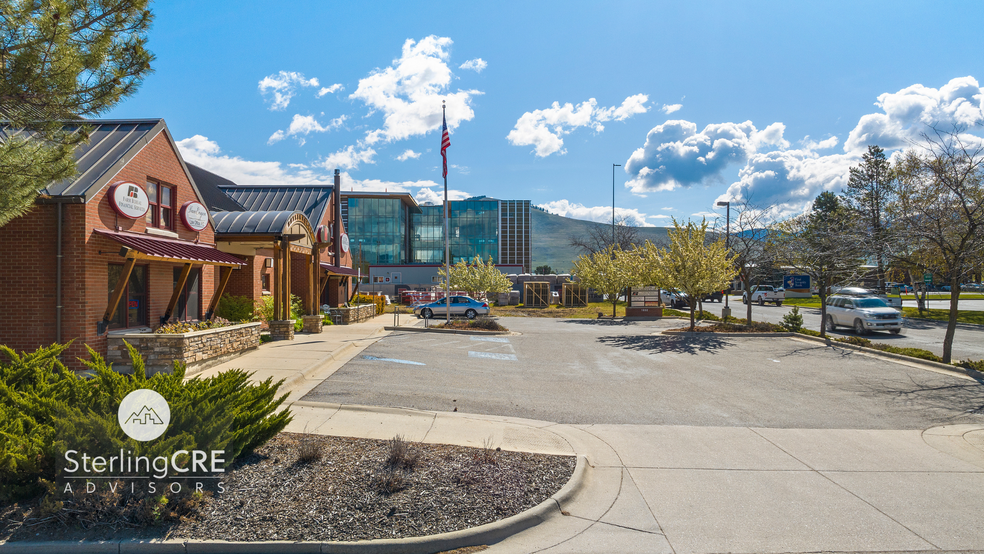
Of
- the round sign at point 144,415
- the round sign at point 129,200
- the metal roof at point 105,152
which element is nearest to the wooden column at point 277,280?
the round sign at point 129,200

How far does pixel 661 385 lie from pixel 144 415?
9.85 meters

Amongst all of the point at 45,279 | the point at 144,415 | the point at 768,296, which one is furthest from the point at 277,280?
the point at 768,296

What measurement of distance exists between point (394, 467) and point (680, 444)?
426 cm

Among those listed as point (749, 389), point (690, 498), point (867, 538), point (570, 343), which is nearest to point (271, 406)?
point (690, 498)

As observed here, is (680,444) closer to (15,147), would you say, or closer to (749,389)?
(749,389)

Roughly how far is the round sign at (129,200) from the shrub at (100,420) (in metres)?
5.73

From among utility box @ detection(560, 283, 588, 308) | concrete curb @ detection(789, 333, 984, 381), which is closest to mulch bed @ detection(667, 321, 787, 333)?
concrete curb @ detection(789, 333, 984, 381)

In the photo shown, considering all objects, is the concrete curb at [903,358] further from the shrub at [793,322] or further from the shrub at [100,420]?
the shrub at [100,420]

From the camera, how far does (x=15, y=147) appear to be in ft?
22.4

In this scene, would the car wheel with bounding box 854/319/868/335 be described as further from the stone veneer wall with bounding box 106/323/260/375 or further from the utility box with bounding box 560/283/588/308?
Result: the stone veneer wall with bounding box 106/323/260/375

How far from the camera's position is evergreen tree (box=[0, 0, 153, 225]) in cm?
616

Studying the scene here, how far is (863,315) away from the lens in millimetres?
20859

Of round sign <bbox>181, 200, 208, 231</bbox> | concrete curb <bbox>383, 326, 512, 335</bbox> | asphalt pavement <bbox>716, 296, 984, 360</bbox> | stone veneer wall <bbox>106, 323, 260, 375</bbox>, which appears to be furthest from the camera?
concrete curb <bbox>383, 326, 512, 335</bbox>

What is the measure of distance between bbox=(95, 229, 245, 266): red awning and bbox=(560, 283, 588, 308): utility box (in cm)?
3216
